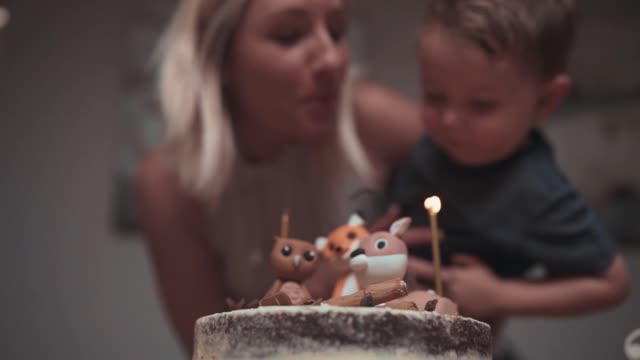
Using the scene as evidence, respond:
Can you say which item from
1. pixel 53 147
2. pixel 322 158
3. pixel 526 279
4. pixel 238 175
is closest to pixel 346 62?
pixel 322 158

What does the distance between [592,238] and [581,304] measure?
8 centimetres

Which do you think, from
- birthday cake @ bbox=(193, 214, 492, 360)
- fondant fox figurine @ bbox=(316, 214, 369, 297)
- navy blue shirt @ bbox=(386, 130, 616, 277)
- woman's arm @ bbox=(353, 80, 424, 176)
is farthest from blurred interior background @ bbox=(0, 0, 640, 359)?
birthday cake @ bbox=(193, 214, 492, 360)

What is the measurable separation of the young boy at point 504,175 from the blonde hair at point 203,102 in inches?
12.1

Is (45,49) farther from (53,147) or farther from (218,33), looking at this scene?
(218,33)

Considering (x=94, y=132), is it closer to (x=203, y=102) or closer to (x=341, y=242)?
(x=203, y=102)

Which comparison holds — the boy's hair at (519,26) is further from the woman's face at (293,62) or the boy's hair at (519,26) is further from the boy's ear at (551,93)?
the woman's face at (293,62)

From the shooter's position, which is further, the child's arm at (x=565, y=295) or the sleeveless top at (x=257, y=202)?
the sleeveless top at (x=257, y=202)

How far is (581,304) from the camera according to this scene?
1.13 meters

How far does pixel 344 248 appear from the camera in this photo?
2.62 ft

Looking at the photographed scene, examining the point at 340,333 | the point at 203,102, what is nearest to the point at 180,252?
the point at 203,102

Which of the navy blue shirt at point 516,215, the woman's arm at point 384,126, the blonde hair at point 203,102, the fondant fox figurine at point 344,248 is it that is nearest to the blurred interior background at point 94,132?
the woman's arm at point 384,126

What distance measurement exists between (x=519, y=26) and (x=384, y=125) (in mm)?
501

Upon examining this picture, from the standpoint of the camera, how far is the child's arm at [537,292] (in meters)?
1.11

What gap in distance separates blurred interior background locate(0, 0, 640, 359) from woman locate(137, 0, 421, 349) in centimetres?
69
